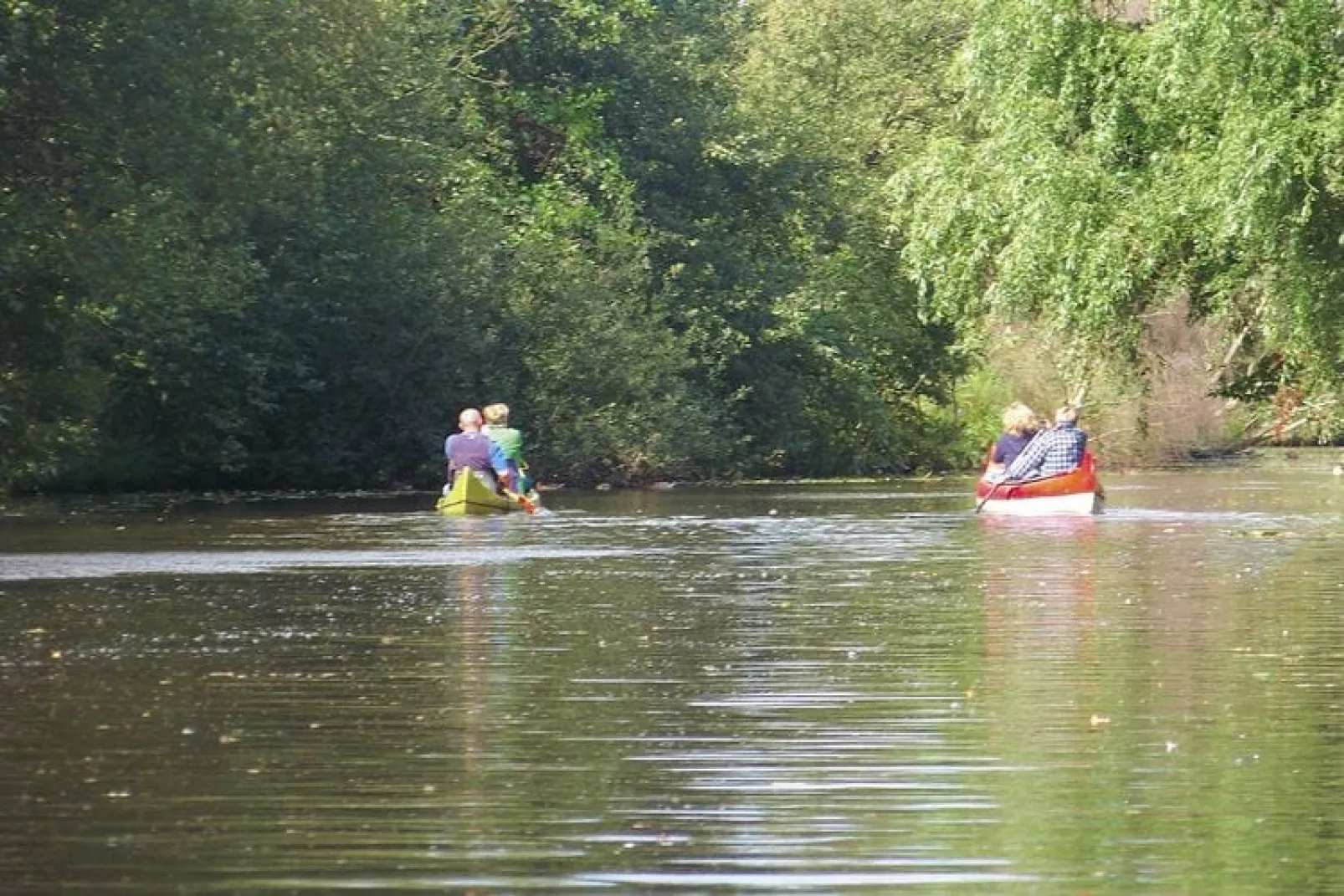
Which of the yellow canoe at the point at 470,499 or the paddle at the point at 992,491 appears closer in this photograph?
the yellow canoe at the point at 470,499

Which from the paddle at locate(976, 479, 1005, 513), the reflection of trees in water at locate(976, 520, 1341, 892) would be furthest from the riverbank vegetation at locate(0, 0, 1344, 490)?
the reflection of trees in water at locate(976, 520, 1341, 892)

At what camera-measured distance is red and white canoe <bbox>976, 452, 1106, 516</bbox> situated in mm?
32719

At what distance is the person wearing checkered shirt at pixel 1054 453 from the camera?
33625mm

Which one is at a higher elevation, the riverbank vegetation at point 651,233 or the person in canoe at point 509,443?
the riverbank vegetation at point 651,233

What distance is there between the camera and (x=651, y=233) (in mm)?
53062

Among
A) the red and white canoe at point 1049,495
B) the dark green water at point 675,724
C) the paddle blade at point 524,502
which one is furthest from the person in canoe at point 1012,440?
the dark green water at point 675,724

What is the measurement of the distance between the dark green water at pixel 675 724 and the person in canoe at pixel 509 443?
35.2 feet

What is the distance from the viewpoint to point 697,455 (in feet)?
164

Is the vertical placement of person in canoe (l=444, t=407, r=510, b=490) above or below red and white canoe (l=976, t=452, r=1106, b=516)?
above

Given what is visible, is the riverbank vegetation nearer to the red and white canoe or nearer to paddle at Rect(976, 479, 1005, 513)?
the red and white canoe

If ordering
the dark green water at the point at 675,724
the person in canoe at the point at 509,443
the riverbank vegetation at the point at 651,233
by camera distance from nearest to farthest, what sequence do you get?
the dark green water at the point at 675,724 → the riverbank vegetation at the point at 651,233 → the person in canoe at the point at 509,443

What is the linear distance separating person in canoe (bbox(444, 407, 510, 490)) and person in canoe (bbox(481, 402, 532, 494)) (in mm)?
101

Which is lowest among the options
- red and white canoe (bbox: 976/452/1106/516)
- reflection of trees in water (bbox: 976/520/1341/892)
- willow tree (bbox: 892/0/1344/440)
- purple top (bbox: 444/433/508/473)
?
reflection of trees in water (bbox: 976/520/1341/892)

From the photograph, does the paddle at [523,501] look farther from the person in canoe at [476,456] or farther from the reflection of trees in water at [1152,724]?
the reflection of trees in water at [1152,724]
